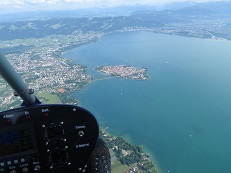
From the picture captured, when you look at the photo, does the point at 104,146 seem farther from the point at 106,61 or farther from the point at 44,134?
the point at 106,61

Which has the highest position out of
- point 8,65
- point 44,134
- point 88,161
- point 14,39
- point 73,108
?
point 8,65

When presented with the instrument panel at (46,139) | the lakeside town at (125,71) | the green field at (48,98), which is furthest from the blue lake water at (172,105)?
the instrument panel at (46,139)

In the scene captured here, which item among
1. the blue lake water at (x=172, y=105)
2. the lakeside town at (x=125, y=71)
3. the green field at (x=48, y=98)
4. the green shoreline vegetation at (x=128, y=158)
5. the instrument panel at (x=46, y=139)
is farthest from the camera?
the lakeside town at (x=125, y=71)

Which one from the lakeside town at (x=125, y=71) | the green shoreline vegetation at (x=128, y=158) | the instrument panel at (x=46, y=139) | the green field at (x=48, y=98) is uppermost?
the instrument panel at (x=46, y=139)

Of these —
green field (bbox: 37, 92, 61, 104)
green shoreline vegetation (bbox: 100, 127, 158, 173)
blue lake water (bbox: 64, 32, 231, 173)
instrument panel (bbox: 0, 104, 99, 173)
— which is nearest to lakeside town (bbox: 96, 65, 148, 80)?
blue lake water (bbox: 64, 32, 231, 173)

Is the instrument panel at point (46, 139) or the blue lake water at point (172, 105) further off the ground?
the instrument panel at point (46, 139)

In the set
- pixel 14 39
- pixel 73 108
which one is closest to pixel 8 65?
pixel 73 108

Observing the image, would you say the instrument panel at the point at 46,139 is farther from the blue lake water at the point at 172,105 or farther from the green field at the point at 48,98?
the green field at the point at 48,98
